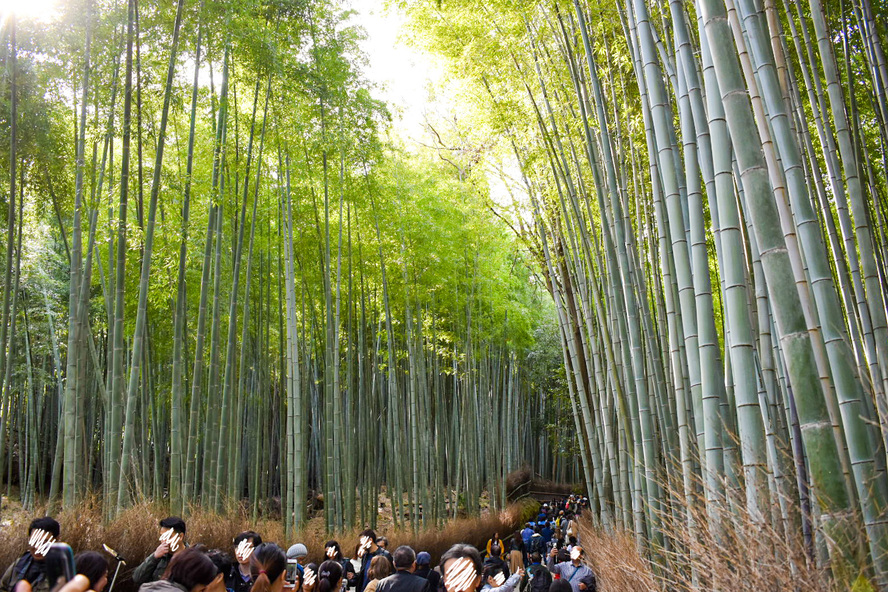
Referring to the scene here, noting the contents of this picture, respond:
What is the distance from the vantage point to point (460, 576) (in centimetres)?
206

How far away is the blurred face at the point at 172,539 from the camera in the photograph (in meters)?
2.63

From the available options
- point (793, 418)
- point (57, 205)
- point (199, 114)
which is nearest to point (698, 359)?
point (793, 418)

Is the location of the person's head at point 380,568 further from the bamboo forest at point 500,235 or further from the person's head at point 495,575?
the bamboo forest at point 500,235

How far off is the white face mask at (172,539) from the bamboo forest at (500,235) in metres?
1.44

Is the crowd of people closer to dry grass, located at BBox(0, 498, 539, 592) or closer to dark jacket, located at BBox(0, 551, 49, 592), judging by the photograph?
dark jacket, located at BBox(0, 551, 49, 592)

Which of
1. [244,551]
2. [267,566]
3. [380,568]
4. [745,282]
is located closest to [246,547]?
[244,551]

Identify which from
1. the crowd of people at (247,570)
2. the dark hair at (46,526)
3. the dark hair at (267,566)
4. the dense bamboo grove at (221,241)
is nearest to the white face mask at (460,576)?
the crowd of people at (247,570)

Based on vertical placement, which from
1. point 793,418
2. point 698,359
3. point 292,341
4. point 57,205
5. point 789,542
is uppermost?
point 57,205

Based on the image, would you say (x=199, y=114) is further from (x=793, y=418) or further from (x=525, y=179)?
(x=793, y=418)

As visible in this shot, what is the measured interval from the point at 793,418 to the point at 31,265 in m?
9.75

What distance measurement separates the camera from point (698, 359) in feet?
8.84

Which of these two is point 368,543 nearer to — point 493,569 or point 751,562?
point 493,569

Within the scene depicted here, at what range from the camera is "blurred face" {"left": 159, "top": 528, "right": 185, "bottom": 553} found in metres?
2.63

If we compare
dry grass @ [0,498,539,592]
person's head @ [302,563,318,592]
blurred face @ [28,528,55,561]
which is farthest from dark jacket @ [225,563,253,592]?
dry grass @ [0,498,539,592]
